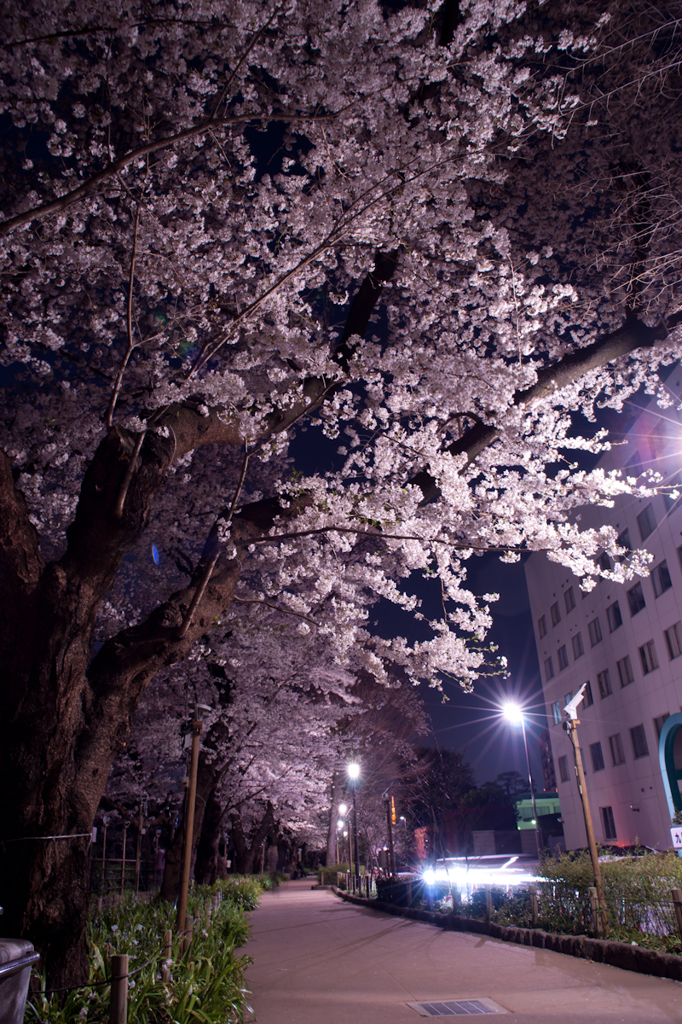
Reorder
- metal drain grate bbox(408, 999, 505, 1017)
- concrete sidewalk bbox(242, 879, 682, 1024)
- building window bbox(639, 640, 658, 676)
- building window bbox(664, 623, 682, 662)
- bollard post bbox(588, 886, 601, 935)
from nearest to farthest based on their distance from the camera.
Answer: concrete sidewalk bbox(242, 879, 682, 1024)
metal drain grate bbox(408, 999, 505, 1017)
bollard post bbox(588, 886, 601, 935)
building window bbox(664, 623, 682, 662)
building window bbox(639, 640, 658, 676)

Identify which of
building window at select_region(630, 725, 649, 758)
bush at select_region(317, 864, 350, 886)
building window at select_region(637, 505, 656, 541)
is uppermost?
building window at select_region(637, 505, 656, 541)

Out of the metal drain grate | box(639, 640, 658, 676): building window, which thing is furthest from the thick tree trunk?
box(639, 640, 658, 676): building window

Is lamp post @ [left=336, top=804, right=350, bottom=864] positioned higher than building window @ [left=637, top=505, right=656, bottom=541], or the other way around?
building window @ [left=637, top=505, right=656, bottom=541]

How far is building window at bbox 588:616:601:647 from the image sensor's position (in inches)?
1245

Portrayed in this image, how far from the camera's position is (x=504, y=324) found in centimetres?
798

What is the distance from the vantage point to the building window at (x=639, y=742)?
2595 centimetres

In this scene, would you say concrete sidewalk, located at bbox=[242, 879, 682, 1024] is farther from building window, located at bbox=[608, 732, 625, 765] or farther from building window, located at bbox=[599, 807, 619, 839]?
building window, located at bbox=[599, 807, 619, 839]

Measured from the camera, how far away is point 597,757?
30.9 meters

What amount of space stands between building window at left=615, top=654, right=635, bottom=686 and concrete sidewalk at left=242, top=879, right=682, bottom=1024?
18.9 m

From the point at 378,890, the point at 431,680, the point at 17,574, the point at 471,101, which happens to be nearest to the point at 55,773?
the point at 17,574

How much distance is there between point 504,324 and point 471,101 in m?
2.61

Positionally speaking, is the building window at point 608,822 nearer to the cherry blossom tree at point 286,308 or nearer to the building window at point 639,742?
the building window at point 639,742

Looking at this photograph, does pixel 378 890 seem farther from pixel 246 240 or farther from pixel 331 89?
pixel 331 89

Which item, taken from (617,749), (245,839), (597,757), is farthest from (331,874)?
(617,749)
